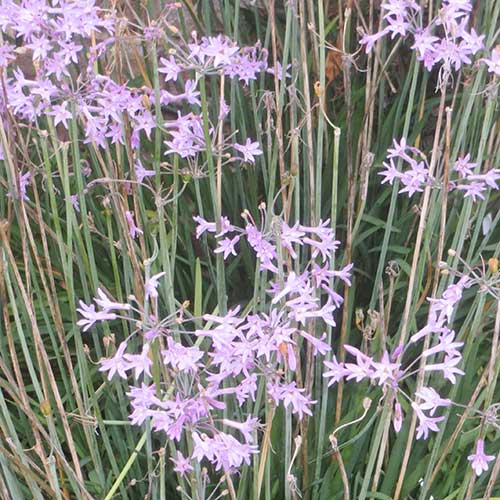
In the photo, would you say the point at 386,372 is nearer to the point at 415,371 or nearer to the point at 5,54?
the point at 415,371

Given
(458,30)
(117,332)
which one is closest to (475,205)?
(458,30)

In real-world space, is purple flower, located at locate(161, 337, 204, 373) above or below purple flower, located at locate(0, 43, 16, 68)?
below

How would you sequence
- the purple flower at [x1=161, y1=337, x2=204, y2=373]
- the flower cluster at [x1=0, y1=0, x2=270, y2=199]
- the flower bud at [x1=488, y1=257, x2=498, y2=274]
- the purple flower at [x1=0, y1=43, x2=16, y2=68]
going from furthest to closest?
the purple flower at [x1=0, y1=43, x2=16, y2=68]
the flower cluster at [x1=0, y1=0, x2=270, y2=199]
the flower bud at [x1=488, y1=257, x2=498, y2=274]
the purple flower at [x1=161, y1=337, x2=204, y2=373]

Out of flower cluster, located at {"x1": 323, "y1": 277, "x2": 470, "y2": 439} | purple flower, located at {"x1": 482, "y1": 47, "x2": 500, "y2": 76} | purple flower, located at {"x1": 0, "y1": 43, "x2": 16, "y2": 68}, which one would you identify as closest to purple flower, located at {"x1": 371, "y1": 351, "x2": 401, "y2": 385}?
flower cluster, located at {"x1": 323, "y1": 277, "x2": 470, "y2": 439}

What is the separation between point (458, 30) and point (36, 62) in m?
0.81

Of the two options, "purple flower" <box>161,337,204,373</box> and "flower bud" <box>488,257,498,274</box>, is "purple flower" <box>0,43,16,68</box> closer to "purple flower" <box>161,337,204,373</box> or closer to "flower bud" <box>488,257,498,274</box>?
"purple flower" <box>161,337,204,373</box>

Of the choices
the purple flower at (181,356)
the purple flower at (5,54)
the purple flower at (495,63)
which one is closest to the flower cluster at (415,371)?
the purple flower at (181,356)

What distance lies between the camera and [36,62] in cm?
153

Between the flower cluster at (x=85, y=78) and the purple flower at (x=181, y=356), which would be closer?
the purple flower at (x=181, y=356)

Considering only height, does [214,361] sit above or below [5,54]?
below

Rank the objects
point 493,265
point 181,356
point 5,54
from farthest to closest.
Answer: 1. point 5,54
2. point 493,265
3. point 181,356

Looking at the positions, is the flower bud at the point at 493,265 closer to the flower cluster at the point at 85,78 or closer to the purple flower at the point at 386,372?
the purple flower at the point at 386,372

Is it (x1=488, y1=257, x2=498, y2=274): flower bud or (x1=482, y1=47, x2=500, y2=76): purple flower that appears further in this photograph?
(x1=482, y1=47, x2=500, y2=76): purple flower

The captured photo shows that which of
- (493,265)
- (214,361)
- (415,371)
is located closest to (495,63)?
(493,265)
